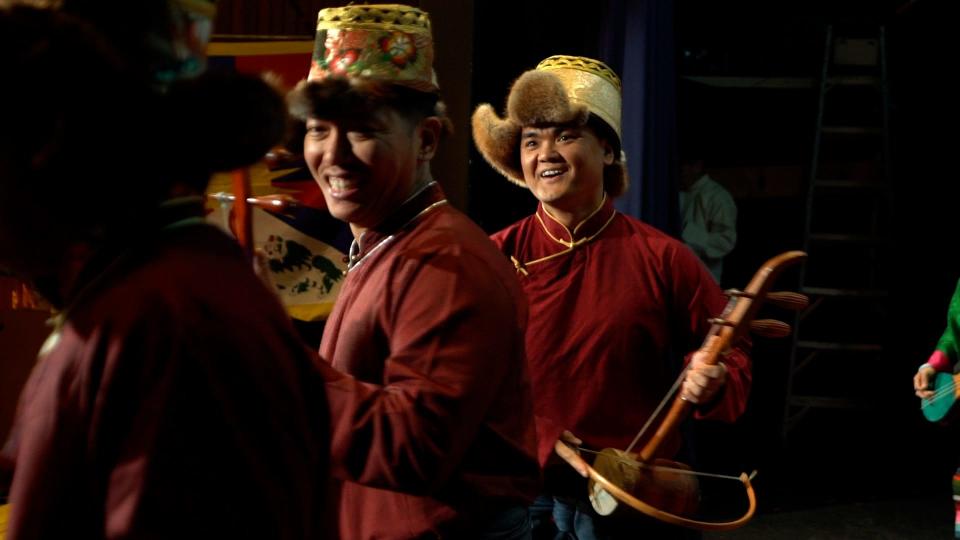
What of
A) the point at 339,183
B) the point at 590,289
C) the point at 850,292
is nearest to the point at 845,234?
the point at 850,292

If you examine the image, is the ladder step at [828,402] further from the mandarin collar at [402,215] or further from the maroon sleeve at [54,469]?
the maroon sleeve at [54,469]

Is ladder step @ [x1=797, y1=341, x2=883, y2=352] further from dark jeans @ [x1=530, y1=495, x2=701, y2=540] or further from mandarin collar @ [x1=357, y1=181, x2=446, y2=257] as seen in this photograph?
mandarin collar @ [x1=357, y1=181, x2=446, y2=257]

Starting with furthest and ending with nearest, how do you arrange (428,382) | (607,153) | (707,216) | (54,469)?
(707,216) < (607,153) < (428,382) < (54,469)

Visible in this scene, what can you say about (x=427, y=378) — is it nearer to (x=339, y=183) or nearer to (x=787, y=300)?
(x=339, y=183)

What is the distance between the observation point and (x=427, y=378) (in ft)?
4.76

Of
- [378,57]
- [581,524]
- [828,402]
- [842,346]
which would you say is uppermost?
[378,57]

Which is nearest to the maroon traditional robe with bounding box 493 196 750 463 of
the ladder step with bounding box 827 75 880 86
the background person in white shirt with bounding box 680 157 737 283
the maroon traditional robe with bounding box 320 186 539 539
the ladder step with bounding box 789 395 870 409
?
the maroon traditional robe with bounding box 320 186 539 539

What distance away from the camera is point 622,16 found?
359 centimetres

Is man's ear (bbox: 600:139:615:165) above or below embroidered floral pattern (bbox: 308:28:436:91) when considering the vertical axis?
below

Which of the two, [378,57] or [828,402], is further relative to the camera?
[828,402]

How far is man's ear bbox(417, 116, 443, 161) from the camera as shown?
1.78 m

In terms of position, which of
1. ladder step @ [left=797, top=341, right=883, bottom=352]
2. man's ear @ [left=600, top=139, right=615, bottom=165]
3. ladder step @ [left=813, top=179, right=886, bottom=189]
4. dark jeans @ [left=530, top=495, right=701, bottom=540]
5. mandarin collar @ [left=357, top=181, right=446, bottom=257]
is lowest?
ladder step @ [left=797, top=341, right=883, bottom=352]

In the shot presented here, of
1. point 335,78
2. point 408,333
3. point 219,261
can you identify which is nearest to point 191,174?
point 219,261

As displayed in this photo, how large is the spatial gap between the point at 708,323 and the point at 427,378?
110 centimetres
